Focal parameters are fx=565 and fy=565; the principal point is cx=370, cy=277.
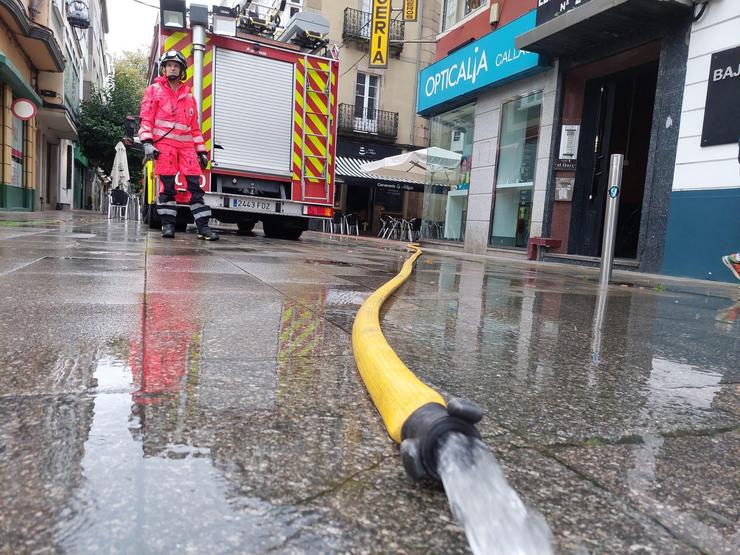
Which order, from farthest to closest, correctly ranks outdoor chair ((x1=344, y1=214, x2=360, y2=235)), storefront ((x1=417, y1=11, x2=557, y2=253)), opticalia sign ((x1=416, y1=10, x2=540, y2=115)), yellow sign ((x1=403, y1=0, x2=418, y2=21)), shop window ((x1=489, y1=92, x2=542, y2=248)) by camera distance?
outdoor chair ((x1=344, y1=214, x2=360, y2=235))
yellow sign ((x1=403, y1=0, x2=418, y2=21))
shop window ((x1=489, y1=92, x2=542, y2=248))
storefront ((x1=417, y1=11, x2=557, y2=253))
opticalia sign ((x1=416, y1=10, x2=540, y2=115))

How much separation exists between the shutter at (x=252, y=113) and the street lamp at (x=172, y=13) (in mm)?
756

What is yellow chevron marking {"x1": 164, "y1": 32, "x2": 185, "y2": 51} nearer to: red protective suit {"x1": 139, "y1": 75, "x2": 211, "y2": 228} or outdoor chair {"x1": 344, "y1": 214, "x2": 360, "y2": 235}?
red protective suit {"x1": 139, "y1": 75, "x2": 211, "y2": 228}

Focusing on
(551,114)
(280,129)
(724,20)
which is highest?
(724,20)

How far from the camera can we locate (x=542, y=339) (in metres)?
2.59

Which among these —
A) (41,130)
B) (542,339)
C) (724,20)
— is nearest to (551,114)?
(724,20)

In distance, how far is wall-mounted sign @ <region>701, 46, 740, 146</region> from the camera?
283 inches

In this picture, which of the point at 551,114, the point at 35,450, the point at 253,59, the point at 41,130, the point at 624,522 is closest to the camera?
the point at 624,522

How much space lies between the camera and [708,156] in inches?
296

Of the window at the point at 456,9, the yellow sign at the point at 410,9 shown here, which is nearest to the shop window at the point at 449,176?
the window at the point at 456,9

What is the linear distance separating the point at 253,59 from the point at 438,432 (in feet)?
31.8

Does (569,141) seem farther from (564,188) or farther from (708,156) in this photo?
(708,156)

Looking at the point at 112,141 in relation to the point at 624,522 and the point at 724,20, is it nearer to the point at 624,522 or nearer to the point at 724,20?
the point at 724,20

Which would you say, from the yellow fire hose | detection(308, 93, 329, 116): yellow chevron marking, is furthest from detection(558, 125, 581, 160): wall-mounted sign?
the yellow fire hose

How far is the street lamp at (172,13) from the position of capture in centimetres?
853
